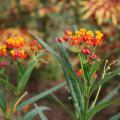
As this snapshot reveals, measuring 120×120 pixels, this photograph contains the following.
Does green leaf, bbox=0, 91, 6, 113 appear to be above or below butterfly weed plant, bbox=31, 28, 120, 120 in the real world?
below

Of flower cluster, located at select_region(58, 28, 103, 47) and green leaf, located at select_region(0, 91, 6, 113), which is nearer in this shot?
flower cluster, located at select_region(58, 28, 103, 47)

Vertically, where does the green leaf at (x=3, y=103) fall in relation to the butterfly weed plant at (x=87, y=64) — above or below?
below

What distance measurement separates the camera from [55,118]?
443 centimetres

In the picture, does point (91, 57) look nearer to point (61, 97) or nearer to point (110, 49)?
point (110, 49)

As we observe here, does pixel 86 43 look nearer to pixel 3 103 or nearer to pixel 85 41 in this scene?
pixel 85 41

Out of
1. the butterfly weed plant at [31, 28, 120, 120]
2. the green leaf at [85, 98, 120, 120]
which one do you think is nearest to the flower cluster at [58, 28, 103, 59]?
the butterfly weed plant at [31, 28, 120, 120]

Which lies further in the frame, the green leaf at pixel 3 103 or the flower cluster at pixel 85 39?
the green leaf at pixel 3 103

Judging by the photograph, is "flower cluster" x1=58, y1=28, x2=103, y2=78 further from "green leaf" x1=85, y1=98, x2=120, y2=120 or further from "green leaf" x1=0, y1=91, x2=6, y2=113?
"green leaf" x1=0, y1=91, x2=6, y2=113

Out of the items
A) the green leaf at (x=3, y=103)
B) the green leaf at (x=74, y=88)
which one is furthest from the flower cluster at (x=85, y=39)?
the green leaf at (x=3, y=103)

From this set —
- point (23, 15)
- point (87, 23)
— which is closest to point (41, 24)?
point (23, 15)

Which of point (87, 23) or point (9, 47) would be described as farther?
point (87, 23)

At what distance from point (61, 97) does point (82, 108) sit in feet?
10.5

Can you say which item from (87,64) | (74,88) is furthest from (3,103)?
(87,64)

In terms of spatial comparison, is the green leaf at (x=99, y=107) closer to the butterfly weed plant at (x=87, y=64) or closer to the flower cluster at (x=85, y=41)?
the butterfly weed plant at (x=87, y=64)
